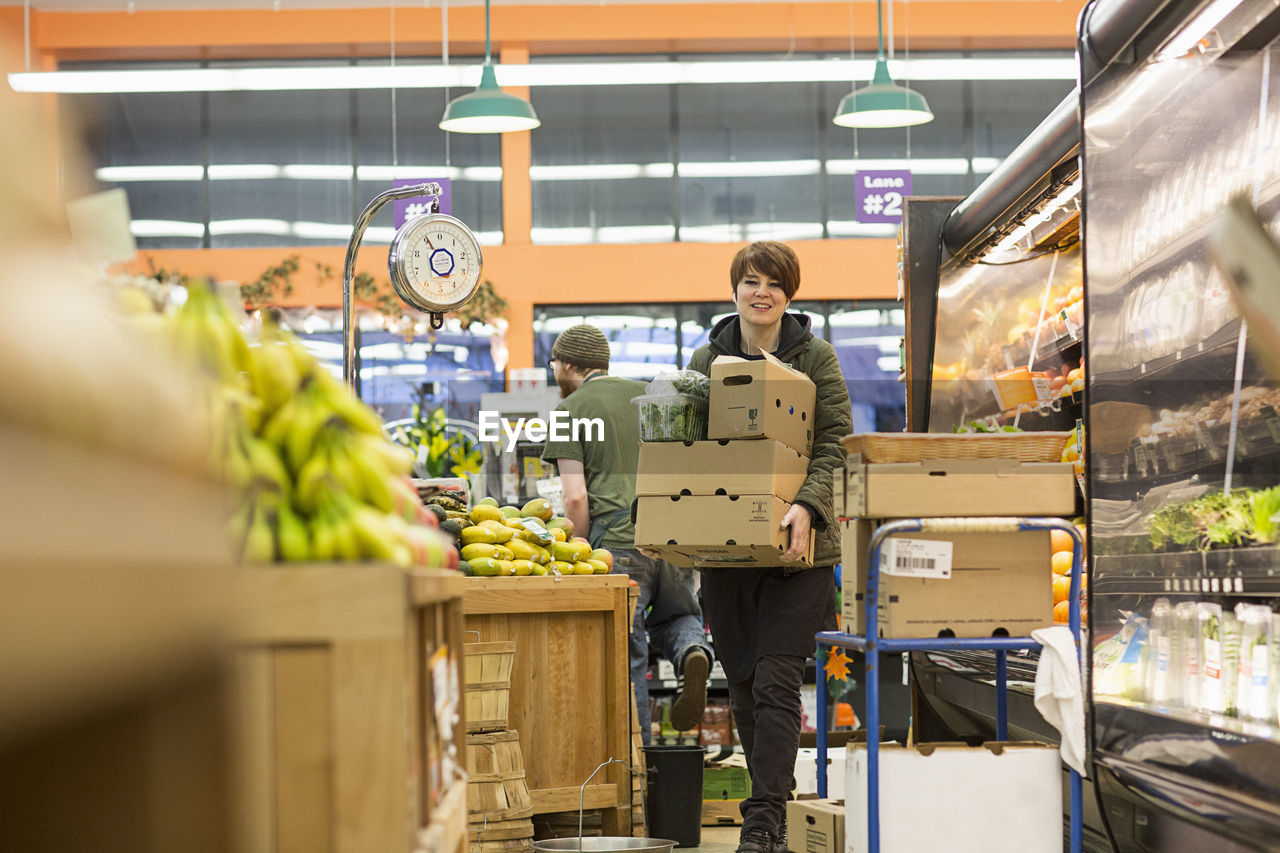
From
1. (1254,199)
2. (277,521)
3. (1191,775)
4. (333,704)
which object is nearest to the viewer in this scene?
(333,704)

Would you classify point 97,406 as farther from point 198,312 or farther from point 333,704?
point 198,312

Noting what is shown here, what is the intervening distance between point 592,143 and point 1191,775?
10057mm

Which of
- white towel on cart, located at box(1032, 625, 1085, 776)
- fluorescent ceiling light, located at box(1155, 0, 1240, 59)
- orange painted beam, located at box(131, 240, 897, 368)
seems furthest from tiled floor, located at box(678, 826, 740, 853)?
orange painted beam, located at box(131, 240, 897, 368)

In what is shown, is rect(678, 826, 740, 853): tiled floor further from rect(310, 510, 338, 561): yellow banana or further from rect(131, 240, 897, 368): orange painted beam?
rect(131, 240, 897, 368): orange painted beam

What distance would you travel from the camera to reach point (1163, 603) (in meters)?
3.14

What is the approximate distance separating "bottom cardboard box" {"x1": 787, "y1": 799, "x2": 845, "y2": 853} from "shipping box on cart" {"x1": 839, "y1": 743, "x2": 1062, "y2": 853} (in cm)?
27

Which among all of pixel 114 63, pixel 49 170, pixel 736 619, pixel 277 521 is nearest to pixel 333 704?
pixel 277 521

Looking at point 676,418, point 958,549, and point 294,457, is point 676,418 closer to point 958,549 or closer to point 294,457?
point 958,549

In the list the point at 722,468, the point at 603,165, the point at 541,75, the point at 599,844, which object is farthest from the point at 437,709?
the point at 603,165

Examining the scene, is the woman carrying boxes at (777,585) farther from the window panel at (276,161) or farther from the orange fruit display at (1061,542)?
the window panel at (276,161)

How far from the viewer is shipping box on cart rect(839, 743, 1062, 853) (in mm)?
2910

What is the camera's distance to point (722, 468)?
3666 mm

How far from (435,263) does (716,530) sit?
7.33ft

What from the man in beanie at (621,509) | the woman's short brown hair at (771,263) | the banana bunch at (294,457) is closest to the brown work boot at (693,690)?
the man in beanie at (621,509)
